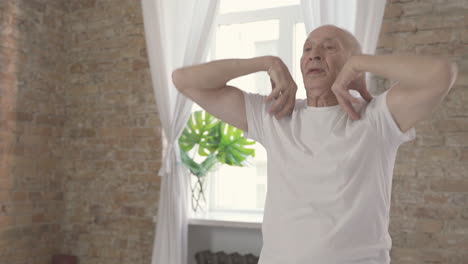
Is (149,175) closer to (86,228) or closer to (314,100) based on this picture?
(86,228)

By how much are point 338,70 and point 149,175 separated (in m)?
2.46

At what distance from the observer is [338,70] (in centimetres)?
169

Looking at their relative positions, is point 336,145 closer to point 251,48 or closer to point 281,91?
point 281,91

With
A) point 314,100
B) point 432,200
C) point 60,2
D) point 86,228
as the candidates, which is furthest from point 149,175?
point 314,100

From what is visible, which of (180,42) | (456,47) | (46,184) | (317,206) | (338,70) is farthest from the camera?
(46,184)

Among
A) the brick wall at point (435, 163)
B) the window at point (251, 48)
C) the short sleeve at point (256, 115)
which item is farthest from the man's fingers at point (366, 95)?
the window at point (251, 48)

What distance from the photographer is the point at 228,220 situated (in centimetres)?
352

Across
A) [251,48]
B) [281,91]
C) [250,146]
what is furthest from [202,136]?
[281,91]

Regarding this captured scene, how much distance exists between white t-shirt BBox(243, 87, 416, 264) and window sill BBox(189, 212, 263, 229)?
6.09 feet

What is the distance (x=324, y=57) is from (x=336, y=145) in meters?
0.34

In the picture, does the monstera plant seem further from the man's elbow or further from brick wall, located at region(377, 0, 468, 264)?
the man's elbow

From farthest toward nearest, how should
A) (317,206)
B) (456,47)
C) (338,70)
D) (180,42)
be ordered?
(180,42)
(456,47)
(338,70)
(317,206)

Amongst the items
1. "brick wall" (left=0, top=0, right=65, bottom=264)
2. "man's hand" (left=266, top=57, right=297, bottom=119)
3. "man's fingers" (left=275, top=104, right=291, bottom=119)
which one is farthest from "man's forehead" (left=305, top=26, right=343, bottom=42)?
"brick wall" (left=0, top=0, right=65, bottom=264)

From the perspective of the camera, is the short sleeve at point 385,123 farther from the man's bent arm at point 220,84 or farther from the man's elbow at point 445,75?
the man's bent arm at point 220,84
